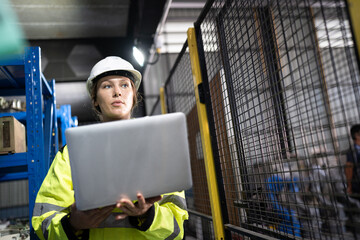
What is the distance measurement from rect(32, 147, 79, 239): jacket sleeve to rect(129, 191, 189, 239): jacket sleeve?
0.96ft

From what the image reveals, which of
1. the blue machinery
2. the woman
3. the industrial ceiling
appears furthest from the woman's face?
the industrial ceiling

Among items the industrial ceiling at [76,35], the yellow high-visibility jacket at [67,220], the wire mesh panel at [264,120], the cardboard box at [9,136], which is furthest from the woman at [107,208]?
the industrial ceiling at [76,35]

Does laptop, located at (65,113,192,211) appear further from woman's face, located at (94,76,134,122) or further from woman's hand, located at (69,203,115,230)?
woman's face, located at (94,76,134,122)

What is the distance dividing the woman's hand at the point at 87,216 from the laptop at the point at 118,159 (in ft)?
0.32

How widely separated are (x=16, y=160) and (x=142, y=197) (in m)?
1.63

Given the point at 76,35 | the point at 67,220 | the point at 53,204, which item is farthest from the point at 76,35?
the point at 67,220

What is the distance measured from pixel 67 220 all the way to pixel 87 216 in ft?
0.41

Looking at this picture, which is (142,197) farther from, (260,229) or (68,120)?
(68,120)

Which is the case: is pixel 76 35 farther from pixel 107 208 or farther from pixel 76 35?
pixel 107 208

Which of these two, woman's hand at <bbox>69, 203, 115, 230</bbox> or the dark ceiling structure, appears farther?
the dark ceiling structure

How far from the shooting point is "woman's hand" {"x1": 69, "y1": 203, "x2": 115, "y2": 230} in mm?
1077

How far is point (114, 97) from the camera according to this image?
1418 millimetres

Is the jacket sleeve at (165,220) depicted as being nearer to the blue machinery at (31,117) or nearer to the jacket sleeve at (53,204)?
the jacket sleeve at (53,204)

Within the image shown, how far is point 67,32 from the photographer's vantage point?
5215 millimetres
